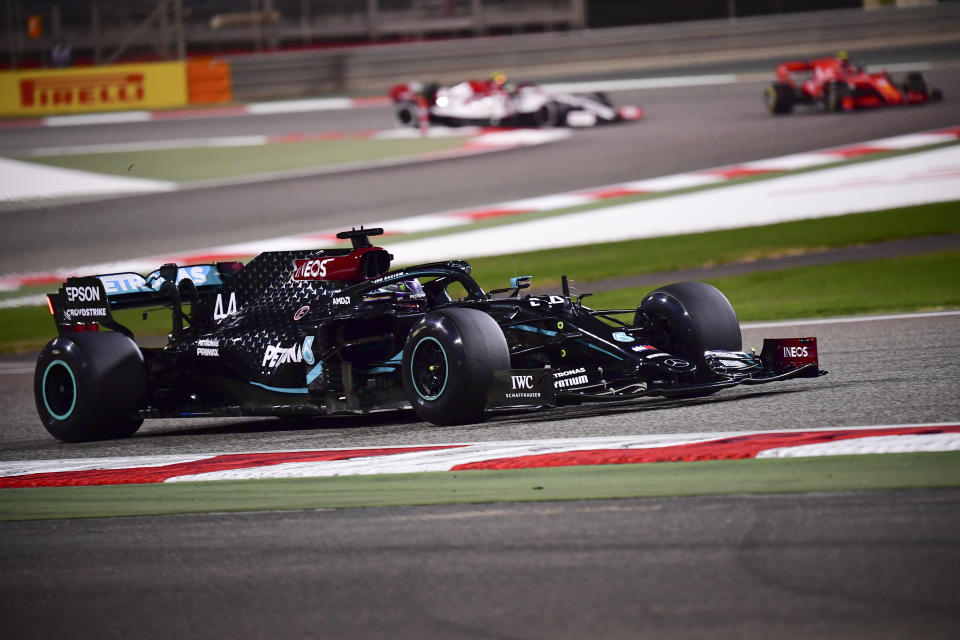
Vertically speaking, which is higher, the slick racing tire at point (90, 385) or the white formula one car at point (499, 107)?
the white formula one car at point (499, 107)

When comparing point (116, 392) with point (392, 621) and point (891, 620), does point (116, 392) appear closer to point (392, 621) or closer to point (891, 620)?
point (392, 621)

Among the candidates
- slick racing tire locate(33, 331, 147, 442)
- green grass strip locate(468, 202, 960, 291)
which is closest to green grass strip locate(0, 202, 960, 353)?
green grass strip locate(468, 202, 960, 291)

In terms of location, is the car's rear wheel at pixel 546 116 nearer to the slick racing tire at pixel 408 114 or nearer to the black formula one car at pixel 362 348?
the slick racing tire at pixel 408 114

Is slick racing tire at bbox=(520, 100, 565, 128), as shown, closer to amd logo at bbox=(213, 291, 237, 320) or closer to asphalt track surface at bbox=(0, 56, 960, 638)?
amd logo at bbox=(213, 291, 237, 320)

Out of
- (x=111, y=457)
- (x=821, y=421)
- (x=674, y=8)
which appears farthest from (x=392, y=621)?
(x=674, y=8)

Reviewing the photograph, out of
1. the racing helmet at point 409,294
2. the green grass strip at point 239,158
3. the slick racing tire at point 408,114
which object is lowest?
the racing helmet at point 409,294

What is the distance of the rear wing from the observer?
9.74 meters

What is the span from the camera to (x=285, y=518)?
5852 mm

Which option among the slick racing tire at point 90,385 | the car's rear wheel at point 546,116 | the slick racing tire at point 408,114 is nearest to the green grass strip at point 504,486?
the slick racing tire at point 90,385

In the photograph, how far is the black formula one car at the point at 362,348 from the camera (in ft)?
25.4

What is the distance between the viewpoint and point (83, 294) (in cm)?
982

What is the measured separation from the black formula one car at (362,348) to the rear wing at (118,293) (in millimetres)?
12

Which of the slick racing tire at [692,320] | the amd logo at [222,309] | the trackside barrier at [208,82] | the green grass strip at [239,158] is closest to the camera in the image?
the slick racing tire at [692,320]

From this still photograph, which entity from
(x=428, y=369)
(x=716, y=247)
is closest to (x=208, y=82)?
(x=716, y=247)
